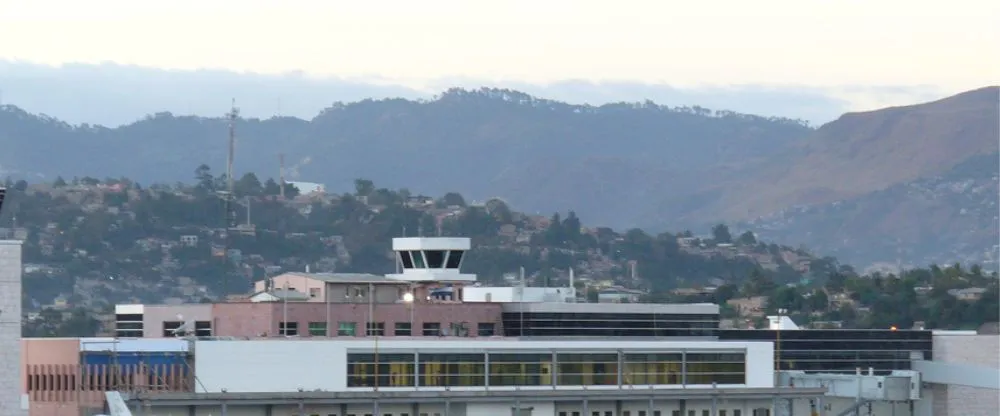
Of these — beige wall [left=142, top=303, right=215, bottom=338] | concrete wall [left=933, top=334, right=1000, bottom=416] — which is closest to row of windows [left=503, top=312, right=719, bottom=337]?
beige wall [left=142, top=303, right=215, bottom=338]

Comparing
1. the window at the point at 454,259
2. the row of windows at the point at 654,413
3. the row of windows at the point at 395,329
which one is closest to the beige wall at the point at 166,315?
the row of windows at the point at 395,329

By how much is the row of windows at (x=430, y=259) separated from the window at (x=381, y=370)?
13836 millimetres

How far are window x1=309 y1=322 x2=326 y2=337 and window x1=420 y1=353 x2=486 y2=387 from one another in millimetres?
5651

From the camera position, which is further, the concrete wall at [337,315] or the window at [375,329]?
the window at [375,329]

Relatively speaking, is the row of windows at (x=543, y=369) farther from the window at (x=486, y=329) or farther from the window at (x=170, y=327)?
the window at (x=170, y=327)

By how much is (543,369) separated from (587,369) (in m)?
2.50

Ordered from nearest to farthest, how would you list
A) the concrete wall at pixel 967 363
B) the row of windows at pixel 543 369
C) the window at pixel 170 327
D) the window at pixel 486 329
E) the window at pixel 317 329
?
1. the row of windows at pixel 543 369
2. the window at pixel 317 329
3. the window at pixel 170 327
4. the window at pixel 486 329
5. the concrete wall at pixel 967 363

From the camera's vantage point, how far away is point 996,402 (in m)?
137

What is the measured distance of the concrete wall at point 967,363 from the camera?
134625 millimetres

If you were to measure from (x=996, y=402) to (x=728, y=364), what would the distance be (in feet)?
74.7

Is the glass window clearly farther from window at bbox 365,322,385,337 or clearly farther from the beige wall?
the beige wall

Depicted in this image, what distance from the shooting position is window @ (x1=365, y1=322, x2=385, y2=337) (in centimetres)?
11750

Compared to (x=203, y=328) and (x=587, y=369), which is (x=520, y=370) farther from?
(x=203, y=328)

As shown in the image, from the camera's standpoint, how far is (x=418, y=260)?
127 metres
